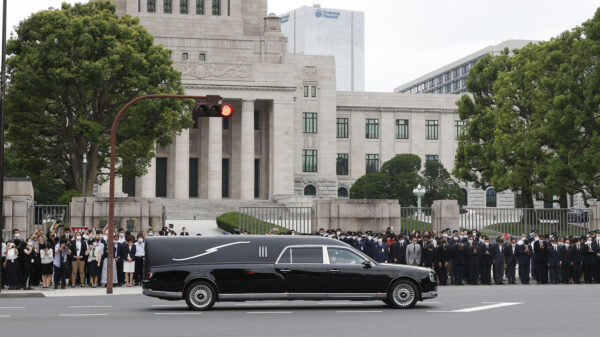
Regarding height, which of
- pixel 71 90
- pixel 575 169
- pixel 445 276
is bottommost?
pixel 445 276

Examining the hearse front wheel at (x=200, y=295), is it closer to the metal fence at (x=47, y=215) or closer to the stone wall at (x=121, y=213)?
the stone wall at (x=121, y=213)

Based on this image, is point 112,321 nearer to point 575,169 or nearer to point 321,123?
point 575,169

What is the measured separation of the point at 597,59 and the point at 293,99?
3290 cm

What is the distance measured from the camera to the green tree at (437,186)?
67625 mm

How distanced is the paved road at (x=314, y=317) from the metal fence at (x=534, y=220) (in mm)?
14778

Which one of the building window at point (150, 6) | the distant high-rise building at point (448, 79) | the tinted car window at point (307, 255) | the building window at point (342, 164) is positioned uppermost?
the distant high-rise building at point (448, 79)

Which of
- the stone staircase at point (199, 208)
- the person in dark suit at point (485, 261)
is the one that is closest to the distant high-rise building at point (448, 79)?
the stone staircase at point (199, 208)

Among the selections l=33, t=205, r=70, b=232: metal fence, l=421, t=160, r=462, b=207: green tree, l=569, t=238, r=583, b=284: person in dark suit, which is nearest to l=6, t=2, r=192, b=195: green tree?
l=33, t=205, r=70, b=232: metal fence

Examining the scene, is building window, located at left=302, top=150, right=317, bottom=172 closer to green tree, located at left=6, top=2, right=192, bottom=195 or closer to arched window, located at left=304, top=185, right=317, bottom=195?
arched window, located at left=304, top=185, right=317, bottom=195

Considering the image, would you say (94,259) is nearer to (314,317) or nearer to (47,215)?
(47,215)

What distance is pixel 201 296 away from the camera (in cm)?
1969

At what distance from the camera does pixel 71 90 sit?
44.5 m

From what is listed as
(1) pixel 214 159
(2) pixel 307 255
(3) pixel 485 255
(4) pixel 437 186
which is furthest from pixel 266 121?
(2) pixel 307 255

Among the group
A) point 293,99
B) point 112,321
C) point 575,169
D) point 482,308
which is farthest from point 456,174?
point 112,321
